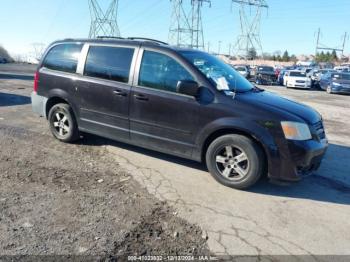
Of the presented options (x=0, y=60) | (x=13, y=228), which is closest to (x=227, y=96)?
(x=13, y=228)

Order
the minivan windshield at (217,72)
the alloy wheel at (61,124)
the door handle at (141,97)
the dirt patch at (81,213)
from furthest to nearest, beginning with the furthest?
the alloy wheel at (61,124) → the door handle at (141,97) → the minivan windshield at (217,72) → the dirt patch at (81,213)

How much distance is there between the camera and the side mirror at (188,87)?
15.8 feet

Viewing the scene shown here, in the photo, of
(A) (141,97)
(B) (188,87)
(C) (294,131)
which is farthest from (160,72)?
(C) (294,131)

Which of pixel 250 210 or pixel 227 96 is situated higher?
pixel 227 96

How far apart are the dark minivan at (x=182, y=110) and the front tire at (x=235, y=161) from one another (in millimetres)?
13

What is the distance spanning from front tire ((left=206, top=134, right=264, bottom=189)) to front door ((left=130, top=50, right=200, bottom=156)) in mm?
403

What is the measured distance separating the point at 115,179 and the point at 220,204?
4.97ft

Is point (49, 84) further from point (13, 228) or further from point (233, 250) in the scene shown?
point (233, 250)

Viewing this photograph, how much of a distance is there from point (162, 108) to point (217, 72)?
1045 millimetres

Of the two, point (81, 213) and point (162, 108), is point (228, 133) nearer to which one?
point (162, 108)

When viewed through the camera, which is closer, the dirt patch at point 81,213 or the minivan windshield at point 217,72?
the dirt patch at point 81,213

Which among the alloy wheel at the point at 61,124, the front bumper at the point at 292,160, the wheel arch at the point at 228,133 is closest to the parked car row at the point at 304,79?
the alloy wheel at the point at 61,124

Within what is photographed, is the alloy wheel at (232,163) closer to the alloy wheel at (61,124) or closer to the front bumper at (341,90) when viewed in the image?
the alloy wheel at (61,124)

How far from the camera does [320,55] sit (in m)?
104
